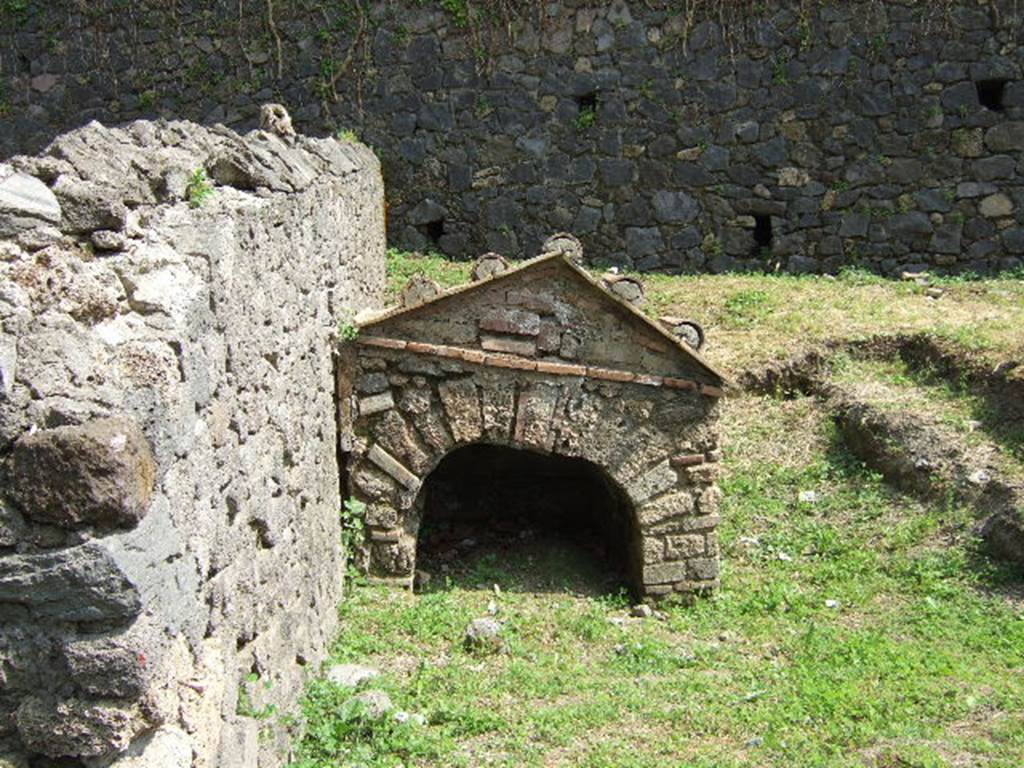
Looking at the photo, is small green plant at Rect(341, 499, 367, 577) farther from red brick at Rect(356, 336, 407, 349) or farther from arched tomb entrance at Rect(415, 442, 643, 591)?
red brick at Rect(356, 336, 407, 349)

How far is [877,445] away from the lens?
365 inches

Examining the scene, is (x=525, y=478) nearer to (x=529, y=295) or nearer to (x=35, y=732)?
(x=529, y=295)

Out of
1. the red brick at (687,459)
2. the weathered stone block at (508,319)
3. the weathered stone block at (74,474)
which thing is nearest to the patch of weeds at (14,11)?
the weathered stone block at (508,319)

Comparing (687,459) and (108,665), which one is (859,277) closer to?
(687,459)

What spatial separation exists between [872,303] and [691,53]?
3.24 meters

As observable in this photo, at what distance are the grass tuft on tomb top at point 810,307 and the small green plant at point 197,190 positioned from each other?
5943mm

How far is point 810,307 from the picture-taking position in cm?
1117

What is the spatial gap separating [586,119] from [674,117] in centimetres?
87

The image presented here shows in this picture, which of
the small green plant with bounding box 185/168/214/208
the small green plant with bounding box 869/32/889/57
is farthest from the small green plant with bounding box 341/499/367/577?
the small green plant with bounding box 869/32/889/57

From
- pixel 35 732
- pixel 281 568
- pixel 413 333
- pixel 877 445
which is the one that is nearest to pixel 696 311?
pixel 877 445

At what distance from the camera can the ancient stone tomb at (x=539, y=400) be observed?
24.8 ft

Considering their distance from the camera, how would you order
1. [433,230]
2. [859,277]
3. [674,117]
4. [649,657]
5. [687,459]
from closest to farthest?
[649,657] < [687,459] < [859,277] < [674,117] < [433,230]

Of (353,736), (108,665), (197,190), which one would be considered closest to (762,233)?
(353,736)

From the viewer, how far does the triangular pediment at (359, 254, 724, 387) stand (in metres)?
7.51
